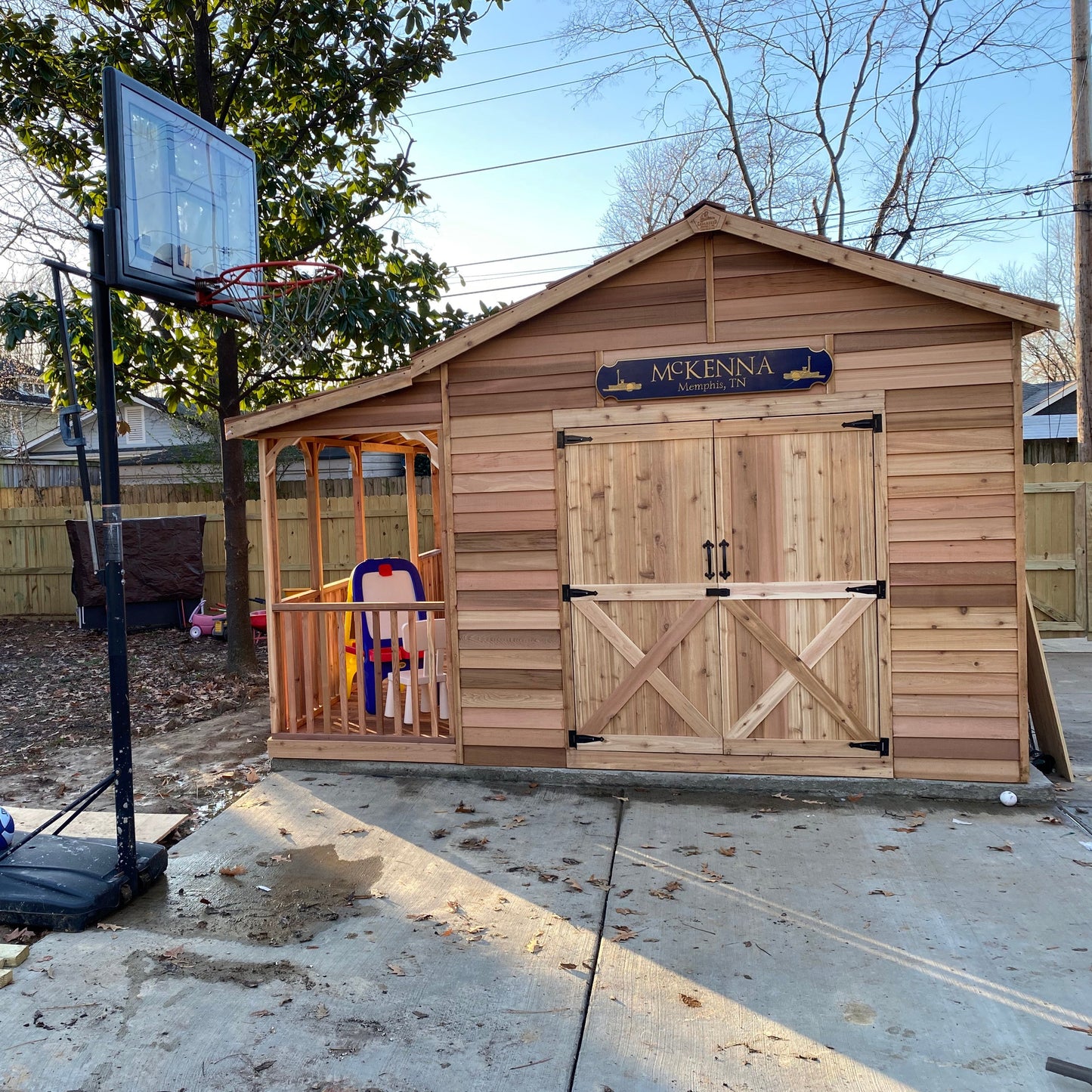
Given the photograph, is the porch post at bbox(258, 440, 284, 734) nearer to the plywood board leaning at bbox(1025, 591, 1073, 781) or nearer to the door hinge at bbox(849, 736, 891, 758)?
the door hinge at bbox(849, 736, 891, 758)

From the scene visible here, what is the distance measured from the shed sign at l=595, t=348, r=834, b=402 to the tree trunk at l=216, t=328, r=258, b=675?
4.99m

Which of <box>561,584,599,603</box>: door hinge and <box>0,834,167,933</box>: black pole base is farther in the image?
<box>561,584,599,603</box>: door hinge

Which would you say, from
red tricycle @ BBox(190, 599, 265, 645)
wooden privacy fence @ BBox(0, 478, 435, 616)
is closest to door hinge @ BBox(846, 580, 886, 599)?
wooden privacy fence @ BBox(0, 478, 435, 616)

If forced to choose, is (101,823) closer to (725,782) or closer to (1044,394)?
(725,782)

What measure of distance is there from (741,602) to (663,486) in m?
0.85

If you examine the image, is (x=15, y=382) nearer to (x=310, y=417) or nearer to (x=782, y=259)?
(x=310, y=417)

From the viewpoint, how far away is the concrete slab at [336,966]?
3.01 meters

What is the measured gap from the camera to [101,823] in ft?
17.3

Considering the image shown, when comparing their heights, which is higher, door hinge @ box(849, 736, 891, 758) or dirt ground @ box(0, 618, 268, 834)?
door hinge @ box(849, 736, 891, 758)

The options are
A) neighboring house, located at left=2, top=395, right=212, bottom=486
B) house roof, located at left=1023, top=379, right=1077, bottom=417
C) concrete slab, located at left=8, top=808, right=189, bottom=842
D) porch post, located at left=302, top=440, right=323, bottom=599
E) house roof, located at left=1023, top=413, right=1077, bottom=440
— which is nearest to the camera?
concrete slab, located at left=8, top=808, right=189, bottom=842

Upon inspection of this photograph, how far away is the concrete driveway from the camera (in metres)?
2.98

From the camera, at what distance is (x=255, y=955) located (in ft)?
12.3

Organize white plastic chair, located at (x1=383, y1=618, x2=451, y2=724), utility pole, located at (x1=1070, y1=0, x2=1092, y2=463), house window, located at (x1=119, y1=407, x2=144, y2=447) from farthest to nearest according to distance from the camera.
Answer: house window, located at (x1=119, y1=407, x2=144, y2=447)
utility pole, located at (x1=1070, y1=0, x2=1092, y2=463)
white plastic chair, located at (x1=383, y1=618, x2=451, y2=724)

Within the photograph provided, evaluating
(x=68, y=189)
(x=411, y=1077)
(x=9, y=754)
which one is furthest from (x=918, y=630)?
(x=68, y=189)
